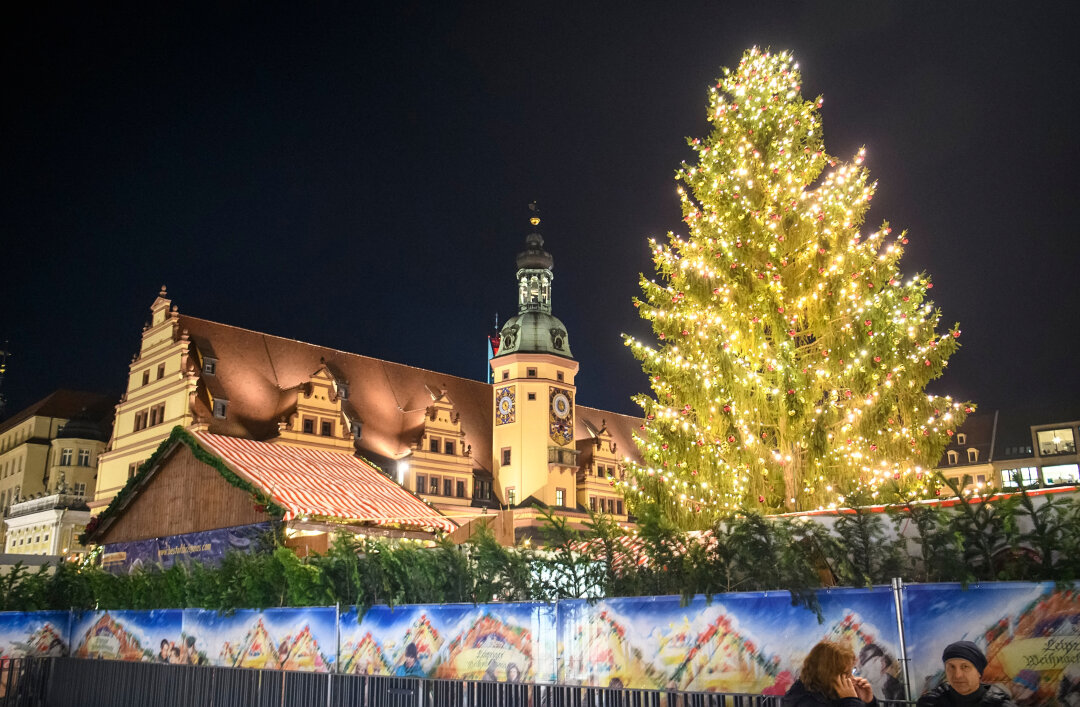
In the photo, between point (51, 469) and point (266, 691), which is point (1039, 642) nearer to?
point (266, 691)

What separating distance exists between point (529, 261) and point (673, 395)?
45654mm

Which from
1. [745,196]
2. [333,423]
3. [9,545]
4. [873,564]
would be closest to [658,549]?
[873,564]

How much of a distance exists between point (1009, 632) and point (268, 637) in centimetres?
824

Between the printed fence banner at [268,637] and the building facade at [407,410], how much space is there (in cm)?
3084

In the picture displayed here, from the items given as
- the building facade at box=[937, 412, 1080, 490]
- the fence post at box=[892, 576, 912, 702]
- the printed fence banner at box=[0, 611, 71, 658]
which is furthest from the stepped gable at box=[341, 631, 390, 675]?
the building facade at box=[937, 412, 1080, 490]

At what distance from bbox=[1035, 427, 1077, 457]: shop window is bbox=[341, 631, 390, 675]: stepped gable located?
215 feet

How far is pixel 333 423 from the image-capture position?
50.0m

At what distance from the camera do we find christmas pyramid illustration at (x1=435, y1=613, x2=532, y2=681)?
28.9 feet

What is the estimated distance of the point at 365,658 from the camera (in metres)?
10.1

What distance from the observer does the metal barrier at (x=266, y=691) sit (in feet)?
24.5

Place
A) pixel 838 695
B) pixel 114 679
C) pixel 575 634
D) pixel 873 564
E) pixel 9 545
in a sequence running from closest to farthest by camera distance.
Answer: pixel 838 695 → pixel 873 564 → pixel 575 634 → pixel 114 679 → pixel 9 545

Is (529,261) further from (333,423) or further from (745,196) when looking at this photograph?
(745,196)

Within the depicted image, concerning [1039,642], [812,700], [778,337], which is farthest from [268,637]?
[778,337]

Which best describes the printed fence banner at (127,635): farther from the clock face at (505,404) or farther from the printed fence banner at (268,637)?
the clock face at (505,404)
